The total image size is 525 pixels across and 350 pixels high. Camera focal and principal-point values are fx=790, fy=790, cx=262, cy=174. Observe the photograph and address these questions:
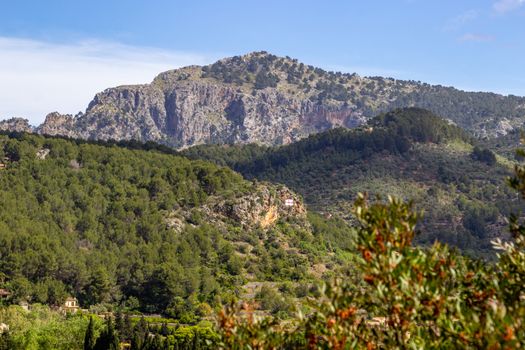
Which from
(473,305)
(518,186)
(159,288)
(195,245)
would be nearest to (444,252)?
(473,305)

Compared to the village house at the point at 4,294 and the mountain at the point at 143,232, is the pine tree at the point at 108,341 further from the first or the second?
the village house at the point at 4,294

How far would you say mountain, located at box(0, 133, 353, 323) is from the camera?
93375mm

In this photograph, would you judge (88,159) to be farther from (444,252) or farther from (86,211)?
(444,252)

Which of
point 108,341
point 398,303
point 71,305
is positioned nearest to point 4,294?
point 71,305

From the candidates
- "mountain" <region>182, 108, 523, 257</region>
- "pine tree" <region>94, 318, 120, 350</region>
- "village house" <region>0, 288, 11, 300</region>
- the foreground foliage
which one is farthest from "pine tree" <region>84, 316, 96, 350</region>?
"mountain" <region>182, 108, 523, 257</region>

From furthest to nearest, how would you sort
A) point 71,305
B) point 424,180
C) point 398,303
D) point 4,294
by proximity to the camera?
point 424,180, point 71,305, point 4,294, point 398,303

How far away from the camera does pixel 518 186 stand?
16.7 meters

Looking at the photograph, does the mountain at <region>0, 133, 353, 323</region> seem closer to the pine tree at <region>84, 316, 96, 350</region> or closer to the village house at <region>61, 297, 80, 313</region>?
the village house at <region>61, 297, 80, 313</region>

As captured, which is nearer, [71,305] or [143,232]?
[71,305]

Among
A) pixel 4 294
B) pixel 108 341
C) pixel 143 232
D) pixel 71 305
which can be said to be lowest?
pixel 71 305

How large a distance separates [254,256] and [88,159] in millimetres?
31418

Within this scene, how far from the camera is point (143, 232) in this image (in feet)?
357

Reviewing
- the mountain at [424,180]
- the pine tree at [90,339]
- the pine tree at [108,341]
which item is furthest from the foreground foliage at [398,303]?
the mountain at [424,180]

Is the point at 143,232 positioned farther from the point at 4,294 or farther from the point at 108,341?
the point at 108,341
